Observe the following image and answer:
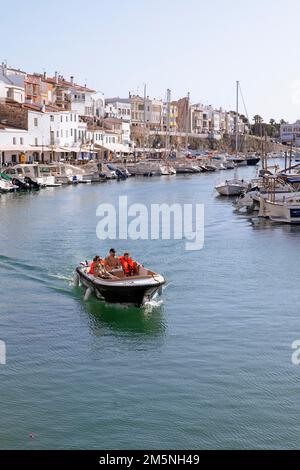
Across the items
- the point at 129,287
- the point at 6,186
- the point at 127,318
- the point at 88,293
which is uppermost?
the point at 6,186

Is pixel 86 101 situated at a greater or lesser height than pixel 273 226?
greater

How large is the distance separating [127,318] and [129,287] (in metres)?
0.89

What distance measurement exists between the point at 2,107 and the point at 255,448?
79.9 meters

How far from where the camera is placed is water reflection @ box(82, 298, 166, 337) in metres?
21.1

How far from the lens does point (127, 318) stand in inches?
878

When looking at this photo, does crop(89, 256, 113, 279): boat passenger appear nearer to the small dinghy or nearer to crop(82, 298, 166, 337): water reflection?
the small dinghy

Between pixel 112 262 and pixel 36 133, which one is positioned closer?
pixel 112 262

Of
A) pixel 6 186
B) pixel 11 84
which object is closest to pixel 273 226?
pixel 6 186

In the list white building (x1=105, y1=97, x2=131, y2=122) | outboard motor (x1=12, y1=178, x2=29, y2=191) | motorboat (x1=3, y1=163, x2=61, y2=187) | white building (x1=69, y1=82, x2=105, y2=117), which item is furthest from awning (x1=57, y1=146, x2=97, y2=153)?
white building (x1=105, y1=97, x2=131, y2=122)

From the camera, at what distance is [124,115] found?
14775 cm

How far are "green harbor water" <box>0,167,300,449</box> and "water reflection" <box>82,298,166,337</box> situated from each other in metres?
0.05

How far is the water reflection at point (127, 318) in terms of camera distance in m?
21.1

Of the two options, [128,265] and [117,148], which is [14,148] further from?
[128,265]

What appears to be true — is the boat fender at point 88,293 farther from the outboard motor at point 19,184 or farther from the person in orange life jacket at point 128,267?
the outboard motor at point 19,184
